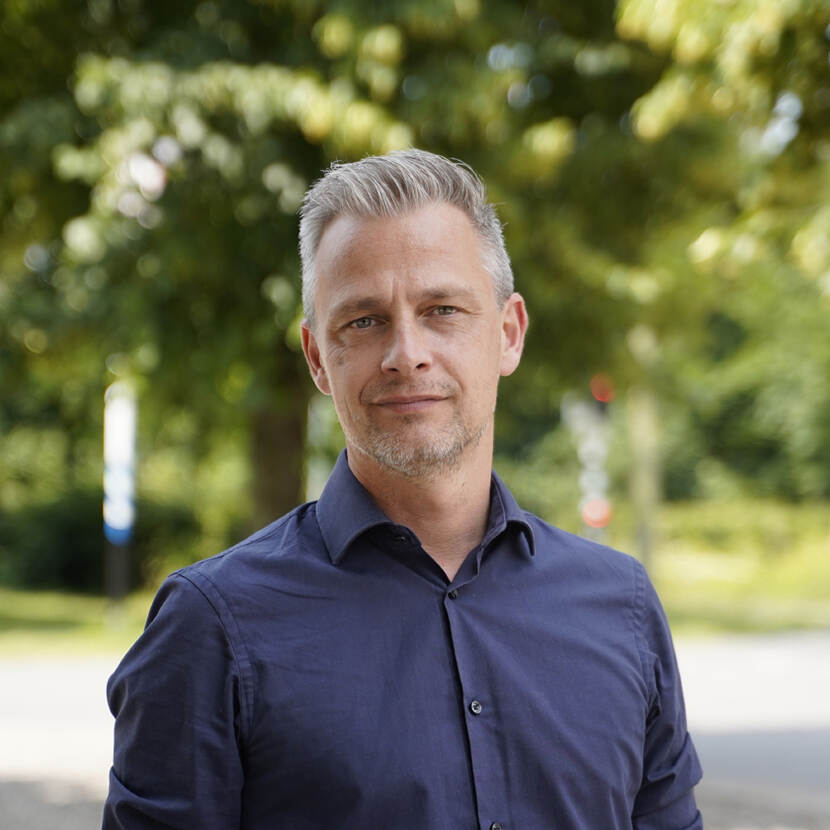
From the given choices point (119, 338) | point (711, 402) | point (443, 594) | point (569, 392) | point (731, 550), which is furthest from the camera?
point (711, 402)

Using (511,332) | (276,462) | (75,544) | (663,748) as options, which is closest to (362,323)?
(511,332)

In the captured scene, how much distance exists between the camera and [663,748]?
6.31ft

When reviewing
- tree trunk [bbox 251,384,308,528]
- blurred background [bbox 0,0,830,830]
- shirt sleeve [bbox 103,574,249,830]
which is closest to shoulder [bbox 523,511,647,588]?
shirt sleeve [bbox 103,574,249,830]

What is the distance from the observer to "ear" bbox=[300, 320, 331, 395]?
6.44ft

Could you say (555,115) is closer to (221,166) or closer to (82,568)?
(221,166)

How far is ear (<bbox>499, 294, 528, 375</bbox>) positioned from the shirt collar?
0.19m

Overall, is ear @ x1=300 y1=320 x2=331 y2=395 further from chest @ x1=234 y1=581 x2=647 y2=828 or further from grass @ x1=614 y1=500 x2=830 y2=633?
grass @ x1=614 y1=500 x2=830 y2=633

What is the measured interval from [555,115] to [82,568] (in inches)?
602

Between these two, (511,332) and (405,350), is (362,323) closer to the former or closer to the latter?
(405,350)

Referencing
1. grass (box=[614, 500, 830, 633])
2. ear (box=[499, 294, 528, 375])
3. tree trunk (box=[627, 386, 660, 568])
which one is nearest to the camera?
ear (box=[499, 294, 528, 375])

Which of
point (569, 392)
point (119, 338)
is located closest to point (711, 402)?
point (569, 392)

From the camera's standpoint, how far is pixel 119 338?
615cm

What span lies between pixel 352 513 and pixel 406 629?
191mm

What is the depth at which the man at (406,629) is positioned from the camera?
1.65 meters
